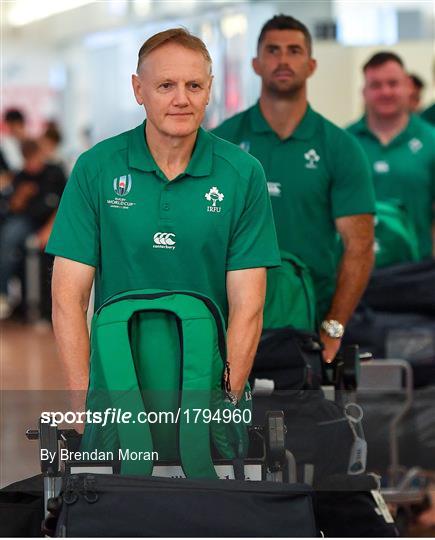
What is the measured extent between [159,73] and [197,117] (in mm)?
145

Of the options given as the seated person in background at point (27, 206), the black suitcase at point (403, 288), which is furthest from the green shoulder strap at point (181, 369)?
the seated person in background at point (27, 206)

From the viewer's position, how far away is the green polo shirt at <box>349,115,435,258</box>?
7.14 m

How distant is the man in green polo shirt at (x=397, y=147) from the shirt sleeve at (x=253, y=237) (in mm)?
3256

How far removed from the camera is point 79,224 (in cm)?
378

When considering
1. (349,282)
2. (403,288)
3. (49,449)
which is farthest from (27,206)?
(49,449)

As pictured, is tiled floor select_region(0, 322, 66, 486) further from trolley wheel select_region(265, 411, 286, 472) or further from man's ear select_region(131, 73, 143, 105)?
man's ear select_region(131, 73, 143, 105)

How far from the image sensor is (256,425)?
3666mm

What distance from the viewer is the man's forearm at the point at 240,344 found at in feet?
12.4

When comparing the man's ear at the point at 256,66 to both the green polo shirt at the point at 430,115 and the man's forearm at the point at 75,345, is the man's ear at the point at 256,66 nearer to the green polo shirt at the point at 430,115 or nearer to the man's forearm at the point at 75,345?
the man's forearm at the point at 75,345

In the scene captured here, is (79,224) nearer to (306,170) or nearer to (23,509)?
(23,509)

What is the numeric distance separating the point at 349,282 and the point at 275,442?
1.63 m

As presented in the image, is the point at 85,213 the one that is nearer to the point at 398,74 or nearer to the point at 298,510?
Answer: the point at 298,510

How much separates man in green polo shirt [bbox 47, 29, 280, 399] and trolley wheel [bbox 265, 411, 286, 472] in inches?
6.0

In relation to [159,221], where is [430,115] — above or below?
above
